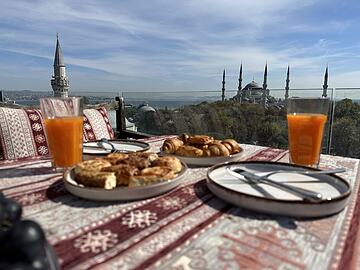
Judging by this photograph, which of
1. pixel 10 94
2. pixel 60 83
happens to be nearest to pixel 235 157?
pixel 10 94

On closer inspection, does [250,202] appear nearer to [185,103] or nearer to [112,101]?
[112,101]

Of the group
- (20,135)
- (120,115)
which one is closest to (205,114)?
(120,115)

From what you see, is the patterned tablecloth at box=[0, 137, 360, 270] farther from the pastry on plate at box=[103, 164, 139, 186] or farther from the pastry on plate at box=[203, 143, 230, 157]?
the pastry on plate at box=[203, 143, 230, 157]

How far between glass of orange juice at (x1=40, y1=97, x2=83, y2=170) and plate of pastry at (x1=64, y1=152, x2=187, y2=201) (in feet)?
0.49

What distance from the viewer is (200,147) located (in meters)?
0.97

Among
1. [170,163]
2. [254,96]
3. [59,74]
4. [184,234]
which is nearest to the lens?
[184,234]

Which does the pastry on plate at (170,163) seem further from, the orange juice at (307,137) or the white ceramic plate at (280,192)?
the orange juice at (307,137)

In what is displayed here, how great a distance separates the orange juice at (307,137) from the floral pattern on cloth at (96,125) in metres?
1.21

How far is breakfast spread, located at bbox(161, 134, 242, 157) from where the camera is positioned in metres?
0.91

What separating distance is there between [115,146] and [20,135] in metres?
0.73

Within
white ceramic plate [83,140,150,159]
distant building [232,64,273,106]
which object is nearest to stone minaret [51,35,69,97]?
distant building [232,64,273,106]

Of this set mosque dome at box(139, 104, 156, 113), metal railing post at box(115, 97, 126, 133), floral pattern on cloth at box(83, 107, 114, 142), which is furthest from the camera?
mosque dome at box(139, 104, 156, 113)

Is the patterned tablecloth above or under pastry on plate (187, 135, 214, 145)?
under

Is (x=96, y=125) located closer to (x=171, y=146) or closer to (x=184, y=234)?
(x=171, y=146)
